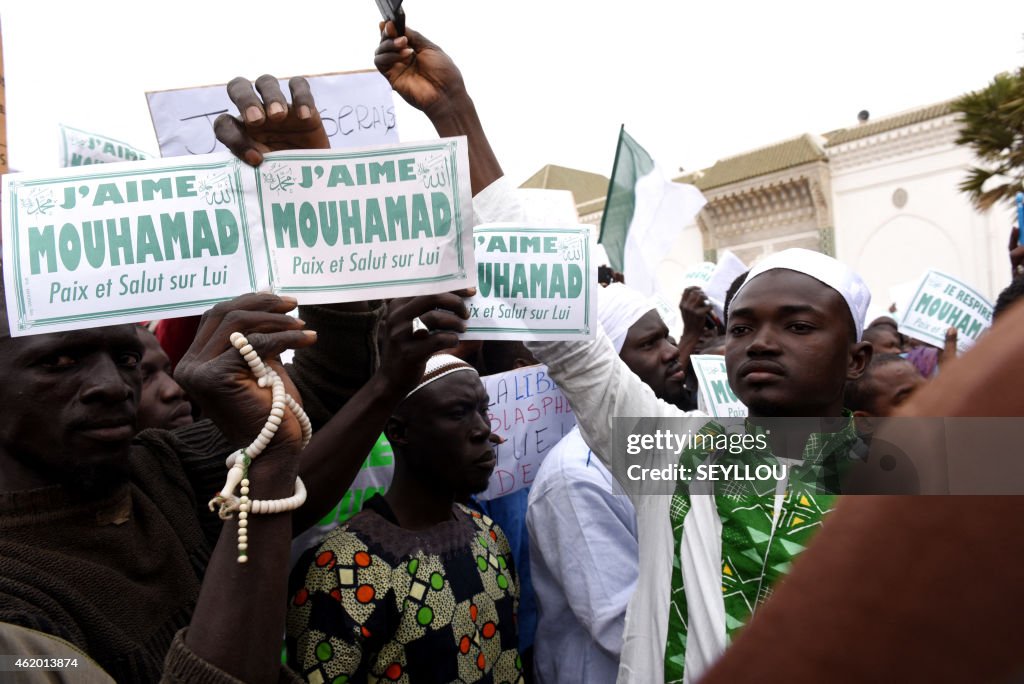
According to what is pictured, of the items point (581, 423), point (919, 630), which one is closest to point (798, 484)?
point (581, 423)

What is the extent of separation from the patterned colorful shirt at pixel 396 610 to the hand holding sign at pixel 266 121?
41.3 inches

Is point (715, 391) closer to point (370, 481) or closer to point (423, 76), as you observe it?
point (370, 481)

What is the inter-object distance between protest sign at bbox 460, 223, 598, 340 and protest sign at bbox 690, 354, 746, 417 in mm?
1049

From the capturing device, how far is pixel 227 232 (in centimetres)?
181

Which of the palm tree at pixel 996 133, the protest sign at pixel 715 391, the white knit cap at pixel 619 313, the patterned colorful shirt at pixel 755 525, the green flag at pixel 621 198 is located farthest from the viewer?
the palm tree at pixel 996 133

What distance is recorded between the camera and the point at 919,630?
0.47 meters

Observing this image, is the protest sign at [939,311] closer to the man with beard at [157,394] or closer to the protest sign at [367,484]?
the protest sign at [367,484]

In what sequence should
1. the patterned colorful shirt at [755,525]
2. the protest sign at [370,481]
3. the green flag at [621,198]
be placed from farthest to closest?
1. the green flag at [621,198]
2. the protest sign at [370,481]
3. the patterned colorful shirt at [755,525]

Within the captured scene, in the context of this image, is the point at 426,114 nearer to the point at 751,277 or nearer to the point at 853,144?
the point at 751,277

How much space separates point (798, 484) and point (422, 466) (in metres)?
1.15

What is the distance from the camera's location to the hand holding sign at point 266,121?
176cm

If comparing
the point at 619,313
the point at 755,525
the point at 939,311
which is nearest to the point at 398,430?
the point at 755,525

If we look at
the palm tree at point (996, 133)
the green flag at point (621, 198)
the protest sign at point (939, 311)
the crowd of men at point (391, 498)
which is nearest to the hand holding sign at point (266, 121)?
the crowd of men at point (391, 498)

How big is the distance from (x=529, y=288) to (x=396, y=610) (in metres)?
0.98
